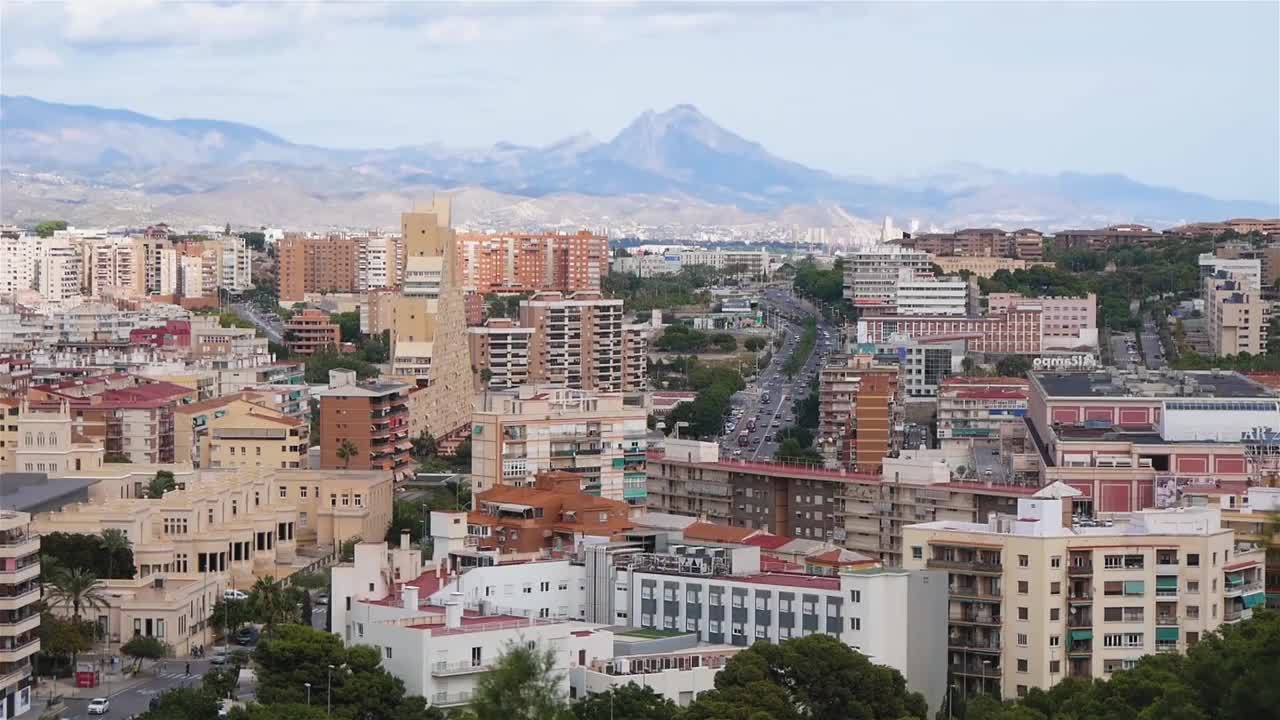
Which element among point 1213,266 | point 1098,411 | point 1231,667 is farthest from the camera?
point 1213,266

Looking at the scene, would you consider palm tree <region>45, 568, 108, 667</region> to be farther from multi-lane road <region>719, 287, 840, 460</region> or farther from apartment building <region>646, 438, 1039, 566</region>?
multi-lane road <region>719, 287, 840, 460</region>

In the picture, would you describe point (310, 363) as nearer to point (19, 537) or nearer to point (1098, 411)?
point (1098, 411)

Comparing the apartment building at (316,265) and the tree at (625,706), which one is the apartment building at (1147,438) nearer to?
the tree at (625,706)

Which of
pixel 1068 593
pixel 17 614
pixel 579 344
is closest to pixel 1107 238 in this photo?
pixel 579 344

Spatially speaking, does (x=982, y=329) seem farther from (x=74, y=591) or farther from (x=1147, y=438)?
(x=74, y=591)

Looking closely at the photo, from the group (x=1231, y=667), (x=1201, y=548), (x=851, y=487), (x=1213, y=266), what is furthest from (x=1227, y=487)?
(x=1213, y=266)

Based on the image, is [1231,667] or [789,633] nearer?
[1231,667]
